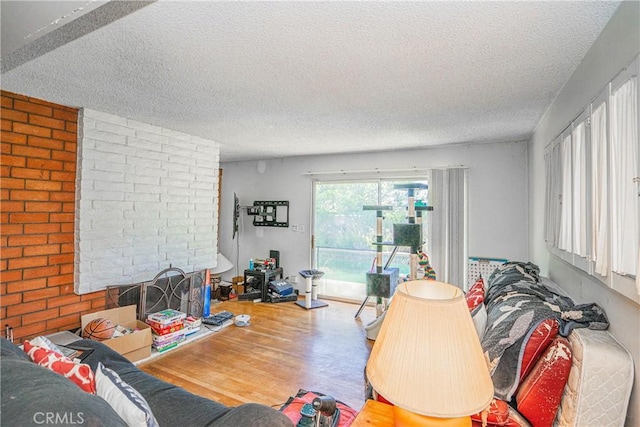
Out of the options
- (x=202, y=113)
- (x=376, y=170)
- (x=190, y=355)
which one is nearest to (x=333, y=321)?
(x=190, y=355)

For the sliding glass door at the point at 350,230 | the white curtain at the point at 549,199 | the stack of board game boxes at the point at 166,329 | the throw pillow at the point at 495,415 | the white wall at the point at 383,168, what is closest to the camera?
the throw pillow at the point at 495,415

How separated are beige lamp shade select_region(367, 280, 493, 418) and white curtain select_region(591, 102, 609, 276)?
33.6 inches

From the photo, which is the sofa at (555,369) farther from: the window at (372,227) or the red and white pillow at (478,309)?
the window at (372,227)

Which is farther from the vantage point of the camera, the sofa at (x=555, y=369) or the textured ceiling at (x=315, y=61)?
the textured ceiling at (x=315, y=61)

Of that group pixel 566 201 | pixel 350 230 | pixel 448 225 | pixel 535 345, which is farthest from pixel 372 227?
pixel 535 345

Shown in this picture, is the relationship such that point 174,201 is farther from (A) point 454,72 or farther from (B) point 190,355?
(A) point 454,72

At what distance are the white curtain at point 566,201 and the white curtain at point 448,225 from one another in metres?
2.11

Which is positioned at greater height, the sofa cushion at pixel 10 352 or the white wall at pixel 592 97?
the white wall at pixel 592 97

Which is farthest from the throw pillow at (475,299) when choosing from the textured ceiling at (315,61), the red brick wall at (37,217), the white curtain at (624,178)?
the red brick wall at (37,217)

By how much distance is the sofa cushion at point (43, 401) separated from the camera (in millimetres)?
723

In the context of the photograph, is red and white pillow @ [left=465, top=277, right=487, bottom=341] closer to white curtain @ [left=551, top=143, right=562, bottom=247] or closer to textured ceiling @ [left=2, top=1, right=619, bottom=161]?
white curtain @ [left=551, top=143, right=562, bottom=247]

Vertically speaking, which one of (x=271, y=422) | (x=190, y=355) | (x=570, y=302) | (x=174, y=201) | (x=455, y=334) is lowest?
(x=190, y=355)

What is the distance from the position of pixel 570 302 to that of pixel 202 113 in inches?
125

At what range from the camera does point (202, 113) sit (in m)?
2.94
